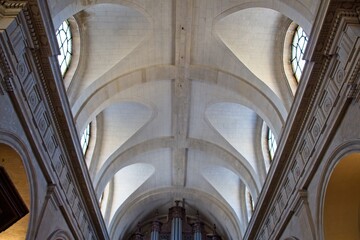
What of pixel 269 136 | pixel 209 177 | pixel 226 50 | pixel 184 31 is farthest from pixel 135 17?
pixel 209 177

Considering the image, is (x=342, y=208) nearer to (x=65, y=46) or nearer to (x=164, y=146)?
(x=65, y=46)

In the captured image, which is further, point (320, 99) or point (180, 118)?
point (180, 118)

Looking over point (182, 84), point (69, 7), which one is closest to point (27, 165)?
point (69, 7)

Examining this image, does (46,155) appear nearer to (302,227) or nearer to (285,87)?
(302,227)

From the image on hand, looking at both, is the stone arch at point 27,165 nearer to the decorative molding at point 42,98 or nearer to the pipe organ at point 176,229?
the decorative molding at point 42,98

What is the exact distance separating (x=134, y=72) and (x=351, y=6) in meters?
7.50

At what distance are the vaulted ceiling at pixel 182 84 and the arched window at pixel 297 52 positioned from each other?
1.16ft

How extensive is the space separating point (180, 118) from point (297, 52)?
5623 millimetres

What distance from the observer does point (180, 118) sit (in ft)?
52.9

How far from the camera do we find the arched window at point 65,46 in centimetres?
1166

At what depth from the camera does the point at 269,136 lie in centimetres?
1552

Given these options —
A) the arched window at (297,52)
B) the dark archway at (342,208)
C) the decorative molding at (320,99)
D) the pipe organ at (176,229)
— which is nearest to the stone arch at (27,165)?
the decorative molding at (320,99)

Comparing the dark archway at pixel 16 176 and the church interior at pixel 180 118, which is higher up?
the church interior at pixel 180 118

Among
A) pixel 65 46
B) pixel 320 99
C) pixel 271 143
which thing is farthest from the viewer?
pixel 271 143
